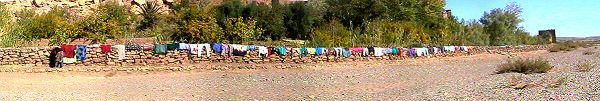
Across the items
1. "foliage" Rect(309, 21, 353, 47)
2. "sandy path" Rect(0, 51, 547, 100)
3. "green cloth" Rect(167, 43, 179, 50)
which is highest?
"foliage" Rect(309, 21, 353, 47)

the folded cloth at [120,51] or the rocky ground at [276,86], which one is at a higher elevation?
the folded cloth at [120,51]

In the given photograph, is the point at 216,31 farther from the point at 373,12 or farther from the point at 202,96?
the point at 373,12

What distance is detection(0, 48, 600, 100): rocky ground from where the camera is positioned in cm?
1030

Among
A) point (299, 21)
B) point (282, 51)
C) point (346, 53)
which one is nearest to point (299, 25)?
point (299, 21)

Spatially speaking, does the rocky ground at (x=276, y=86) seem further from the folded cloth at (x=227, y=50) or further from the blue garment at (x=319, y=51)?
the blue garment at (x=319, y=51)

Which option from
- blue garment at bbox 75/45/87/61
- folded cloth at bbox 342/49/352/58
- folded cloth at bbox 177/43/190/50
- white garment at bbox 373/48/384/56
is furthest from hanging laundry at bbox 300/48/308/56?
blue garment at bbox 75/45/87/61

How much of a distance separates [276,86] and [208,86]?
1610 millimetres

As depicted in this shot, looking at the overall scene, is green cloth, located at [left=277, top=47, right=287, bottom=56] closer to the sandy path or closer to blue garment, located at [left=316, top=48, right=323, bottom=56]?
the sandy path

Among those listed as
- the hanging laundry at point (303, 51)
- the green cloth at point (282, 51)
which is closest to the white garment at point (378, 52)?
the hanging laundry at point (303, 51)

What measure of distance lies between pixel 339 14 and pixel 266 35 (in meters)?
5.88

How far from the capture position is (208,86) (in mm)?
14680

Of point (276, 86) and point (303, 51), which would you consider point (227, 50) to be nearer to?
point (303, 51)

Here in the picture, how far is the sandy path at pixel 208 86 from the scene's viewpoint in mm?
12180

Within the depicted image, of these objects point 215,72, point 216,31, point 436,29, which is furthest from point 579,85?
point 436,29
